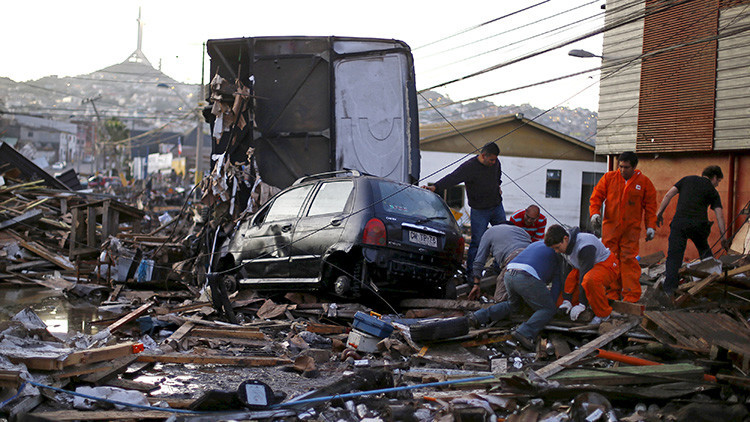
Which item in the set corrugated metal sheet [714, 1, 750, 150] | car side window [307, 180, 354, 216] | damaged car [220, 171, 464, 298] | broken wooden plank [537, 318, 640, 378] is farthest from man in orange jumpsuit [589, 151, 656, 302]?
corrugated metal sheet [714, 1, 750, 150]

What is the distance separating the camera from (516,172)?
31.0 metres

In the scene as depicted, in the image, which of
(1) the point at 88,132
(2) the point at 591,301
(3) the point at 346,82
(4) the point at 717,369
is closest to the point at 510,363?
(2) the point at 591,301

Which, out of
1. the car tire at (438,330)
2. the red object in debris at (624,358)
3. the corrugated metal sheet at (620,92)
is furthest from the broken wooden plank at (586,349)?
the corrugated metal sheet at (620,92)

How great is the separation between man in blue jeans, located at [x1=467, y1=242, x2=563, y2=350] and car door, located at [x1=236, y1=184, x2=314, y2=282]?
2577 millimetres

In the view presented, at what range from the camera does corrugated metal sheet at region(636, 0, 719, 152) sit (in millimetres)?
14211

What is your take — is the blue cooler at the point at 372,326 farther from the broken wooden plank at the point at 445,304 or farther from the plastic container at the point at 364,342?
the broken wooden plank at the point at 445,304

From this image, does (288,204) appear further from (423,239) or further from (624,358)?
(624,358)

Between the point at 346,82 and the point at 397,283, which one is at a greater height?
the point at 346,82

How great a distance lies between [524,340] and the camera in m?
6.24

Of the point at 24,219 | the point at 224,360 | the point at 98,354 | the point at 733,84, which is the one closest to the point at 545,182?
the point at 733,84

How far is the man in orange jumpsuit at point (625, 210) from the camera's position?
7820 mm

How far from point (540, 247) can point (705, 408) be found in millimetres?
2855

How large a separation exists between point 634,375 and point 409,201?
146 inches

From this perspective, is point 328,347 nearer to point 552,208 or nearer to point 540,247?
point 540,247
